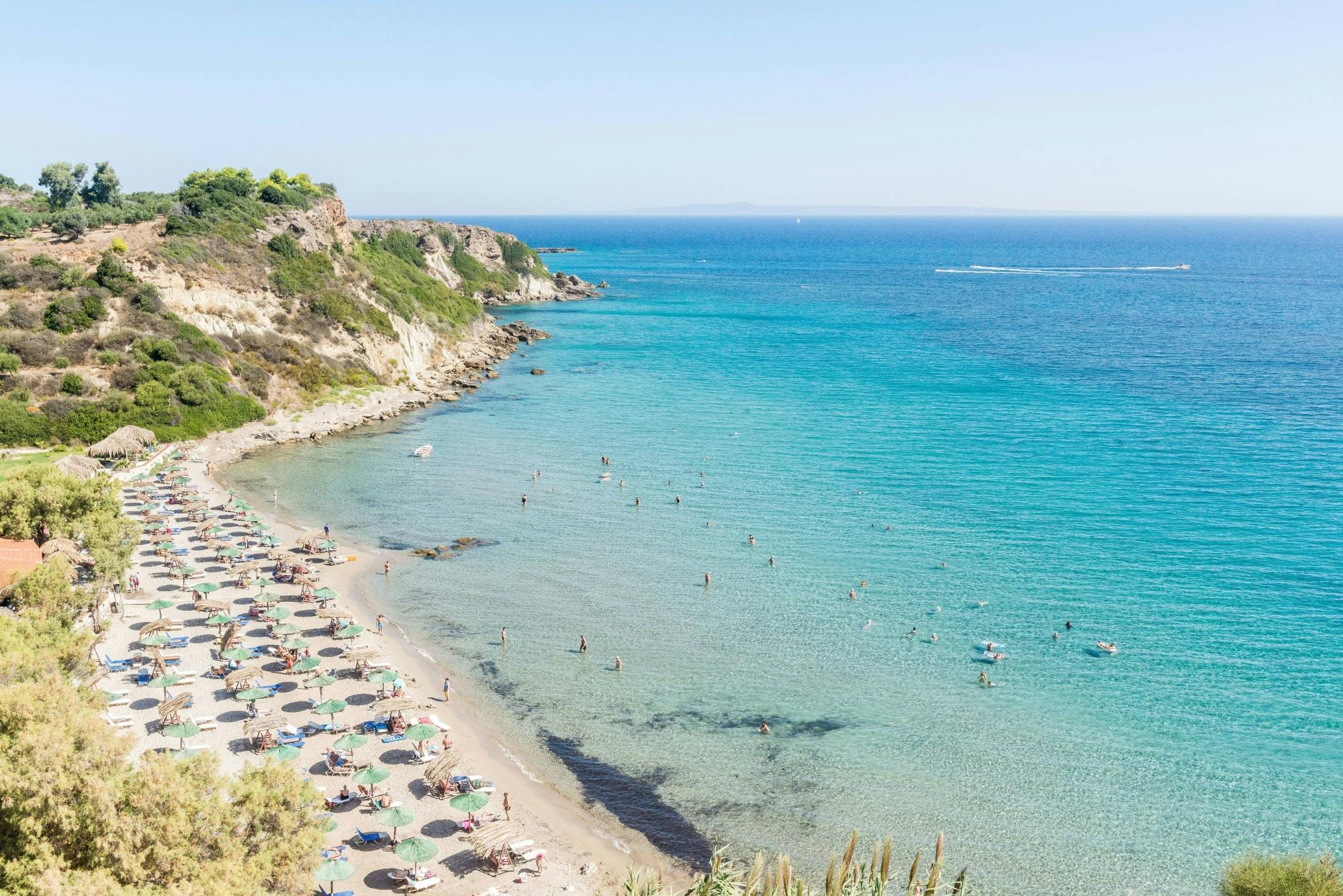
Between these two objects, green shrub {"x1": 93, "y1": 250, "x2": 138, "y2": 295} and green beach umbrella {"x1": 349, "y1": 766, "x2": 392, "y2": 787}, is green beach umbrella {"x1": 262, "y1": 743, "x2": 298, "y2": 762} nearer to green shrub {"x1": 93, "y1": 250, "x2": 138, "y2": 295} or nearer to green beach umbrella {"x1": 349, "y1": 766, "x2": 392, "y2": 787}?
green beach umbrella {"x1": 349, "y1": 766, "x2": 392, "y2": 787}

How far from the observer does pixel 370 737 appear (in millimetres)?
32594

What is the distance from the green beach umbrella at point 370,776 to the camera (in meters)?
28.3

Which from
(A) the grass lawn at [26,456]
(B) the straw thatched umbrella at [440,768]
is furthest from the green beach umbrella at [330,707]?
(A) the grass lawn at [26,456]

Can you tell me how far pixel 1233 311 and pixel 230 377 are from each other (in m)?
144

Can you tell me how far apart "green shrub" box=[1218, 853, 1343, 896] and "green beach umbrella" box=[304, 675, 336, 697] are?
30472 mm

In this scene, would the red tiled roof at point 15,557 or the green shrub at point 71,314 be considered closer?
the red tiled roof at point 15,557

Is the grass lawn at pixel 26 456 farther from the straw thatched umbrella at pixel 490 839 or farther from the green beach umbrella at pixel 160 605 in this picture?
the straw thatched umbrella at pixel 490 839

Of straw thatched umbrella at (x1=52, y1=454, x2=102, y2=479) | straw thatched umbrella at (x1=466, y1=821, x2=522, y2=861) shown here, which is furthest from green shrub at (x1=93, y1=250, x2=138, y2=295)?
straw thatched umbrella at (x1=466, y1=821, x2=522, y2=861)

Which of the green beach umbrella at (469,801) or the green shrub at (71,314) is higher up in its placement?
the green shrub at (71,314)

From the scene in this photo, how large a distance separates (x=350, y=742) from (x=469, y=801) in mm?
5532

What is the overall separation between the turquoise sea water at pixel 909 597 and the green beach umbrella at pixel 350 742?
5.87 m

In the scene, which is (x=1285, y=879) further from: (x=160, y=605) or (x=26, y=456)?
(x=26, y=456)

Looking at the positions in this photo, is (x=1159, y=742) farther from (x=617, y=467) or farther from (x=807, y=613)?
(x=617, y=467)

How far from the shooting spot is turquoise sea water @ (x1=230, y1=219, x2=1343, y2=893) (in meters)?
29.6
